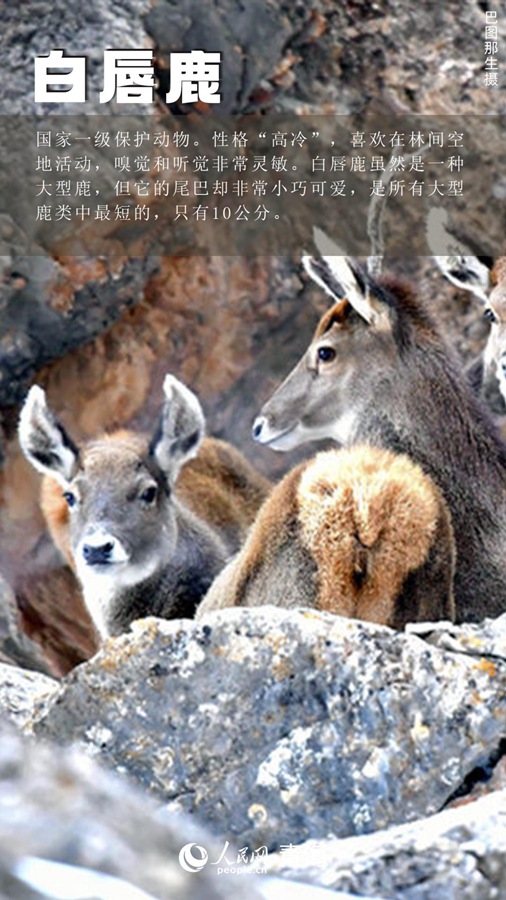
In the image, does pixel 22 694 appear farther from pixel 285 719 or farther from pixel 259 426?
pixel 259 426

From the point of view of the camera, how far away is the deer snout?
744 centimetres

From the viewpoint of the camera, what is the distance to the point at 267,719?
14.6ft

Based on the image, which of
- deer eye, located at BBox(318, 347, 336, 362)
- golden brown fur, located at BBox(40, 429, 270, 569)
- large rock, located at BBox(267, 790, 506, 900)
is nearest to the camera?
large rock, located at BBox(267, 790, 506, 900)

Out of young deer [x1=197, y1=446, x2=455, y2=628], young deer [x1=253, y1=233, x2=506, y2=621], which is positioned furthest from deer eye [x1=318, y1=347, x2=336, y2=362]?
young deer [x1=197, y1=446, x2=455, y2=628]

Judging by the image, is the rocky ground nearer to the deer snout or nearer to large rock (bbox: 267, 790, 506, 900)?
large rock (bbox: 267, 790, 506, 900)

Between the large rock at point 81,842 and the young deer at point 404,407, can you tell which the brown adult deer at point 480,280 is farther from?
the large rock at point 81,842

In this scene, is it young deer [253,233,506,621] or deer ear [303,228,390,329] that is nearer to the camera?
young deer [253,233,506,621]

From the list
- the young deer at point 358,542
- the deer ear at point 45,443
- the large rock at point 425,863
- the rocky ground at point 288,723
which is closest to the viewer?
the large rock at point 425,863

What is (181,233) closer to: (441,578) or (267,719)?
(441,578)

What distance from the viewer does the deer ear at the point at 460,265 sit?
28.9 feet

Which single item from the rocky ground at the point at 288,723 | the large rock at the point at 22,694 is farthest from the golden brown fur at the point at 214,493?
the rocky ground at the point at 288,723

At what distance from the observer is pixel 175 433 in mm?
8016

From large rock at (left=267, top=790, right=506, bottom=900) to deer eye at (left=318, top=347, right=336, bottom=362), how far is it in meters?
4.90

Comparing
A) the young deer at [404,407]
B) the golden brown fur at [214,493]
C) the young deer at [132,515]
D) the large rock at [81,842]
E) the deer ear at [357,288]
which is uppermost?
the large rock at [81,842]
